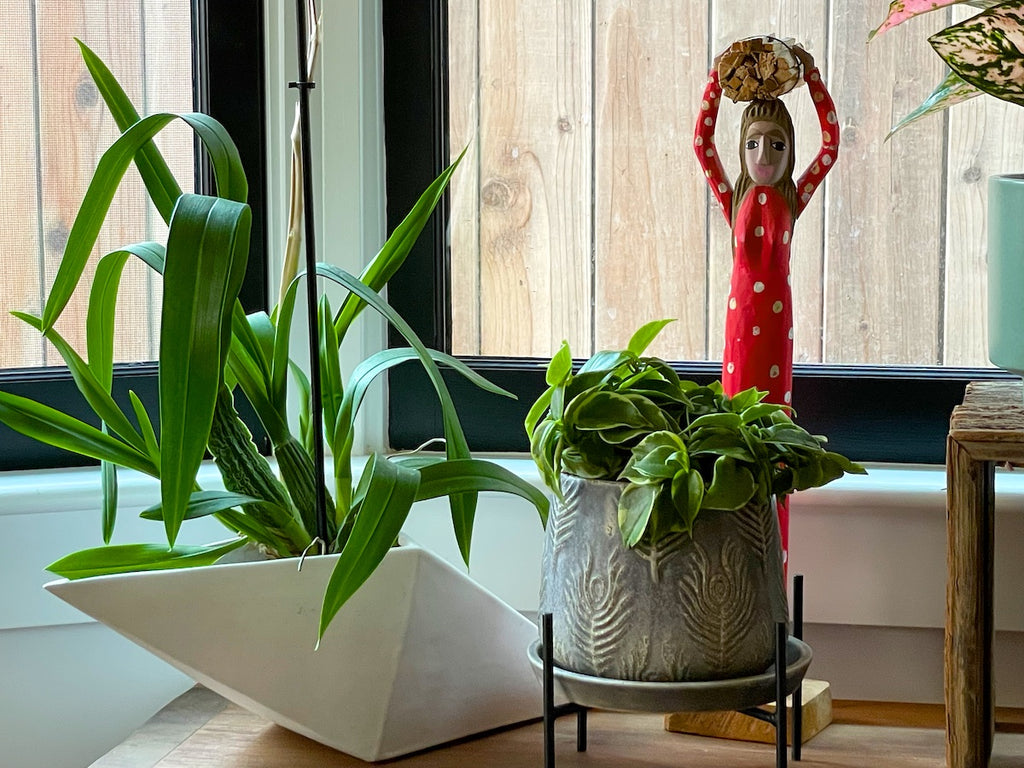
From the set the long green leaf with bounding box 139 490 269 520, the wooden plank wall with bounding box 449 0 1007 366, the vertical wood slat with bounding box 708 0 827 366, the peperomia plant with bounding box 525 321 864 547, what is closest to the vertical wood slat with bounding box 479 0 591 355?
the wooden plank wall with bounding box 449 0 1007 366

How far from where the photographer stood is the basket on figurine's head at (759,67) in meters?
0.92

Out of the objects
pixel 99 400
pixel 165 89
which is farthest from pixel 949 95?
pixel 165 89

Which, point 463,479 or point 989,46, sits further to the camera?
point 463,479

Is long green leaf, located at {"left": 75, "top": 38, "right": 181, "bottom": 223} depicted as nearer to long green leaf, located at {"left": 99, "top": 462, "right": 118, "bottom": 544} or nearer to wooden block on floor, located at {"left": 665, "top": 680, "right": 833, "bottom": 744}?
long green leaf, located at {"left": 99, "top": 462, "right": 118, "bottom": 544}

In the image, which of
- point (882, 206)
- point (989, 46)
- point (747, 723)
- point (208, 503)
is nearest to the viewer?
point (989, 46)

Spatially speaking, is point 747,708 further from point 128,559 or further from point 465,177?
point 465,177

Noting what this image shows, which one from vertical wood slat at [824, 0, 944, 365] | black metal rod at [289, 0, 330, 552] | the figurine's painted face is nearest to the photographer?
black metal rod at [289, 0, 330, 552]

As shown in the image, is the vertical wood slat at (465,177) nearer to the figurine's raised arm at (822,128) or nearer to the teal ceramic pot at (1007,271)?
the figurine's raised arm at (822,128)

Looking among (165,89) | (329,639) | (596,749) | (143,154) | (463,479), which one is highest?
(165,89)

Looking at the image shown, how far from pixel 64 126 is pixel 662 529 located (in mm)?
A: 756

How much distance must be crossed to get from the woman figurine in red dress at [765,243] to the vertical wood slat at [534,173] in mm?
256

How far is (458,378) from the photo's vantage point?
Answer: 4.05 feet

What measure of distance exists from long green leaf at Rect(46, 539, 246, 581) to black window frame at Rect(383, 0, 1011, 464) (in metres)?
0.39

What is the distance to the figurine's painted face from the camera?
945 millimetres
